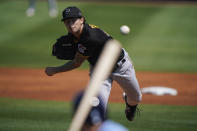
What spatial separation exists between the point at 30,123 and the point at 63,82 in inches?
217

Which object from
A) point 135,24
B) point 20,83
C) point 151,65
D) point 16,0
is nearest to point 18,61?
point 20,83

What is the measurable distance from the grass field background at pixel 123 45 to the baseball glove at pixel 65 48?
150cm

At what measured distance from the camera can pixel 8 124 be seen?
28.4 ft

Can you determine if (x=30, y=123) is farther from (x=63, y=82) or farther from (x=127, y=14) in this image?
(x=127, y=14)

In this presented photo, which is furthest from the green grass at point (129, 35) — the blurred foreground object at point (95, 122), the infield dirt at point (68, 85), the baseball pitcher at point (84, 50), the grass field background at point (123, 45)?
the blurred foreground object at point (95, 122)

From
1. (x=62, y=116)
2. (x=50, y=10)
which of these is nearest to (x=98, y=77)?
(x=62, y=116)

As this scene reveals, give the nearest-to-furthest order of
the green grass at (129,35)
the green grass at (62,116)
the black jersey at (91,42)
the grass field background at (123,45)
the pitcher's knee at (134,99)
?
1. the black jersey at (91,42)
2. the pitcher's knee at (134,99)
3. the green grass at (62,116)
4. the grass field background at (123,45)
5. the green grass at (129,35)

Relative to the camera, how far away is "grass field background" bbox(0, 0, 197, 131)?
9.27 meters

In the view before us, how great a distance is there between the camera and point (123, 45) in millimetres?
18594

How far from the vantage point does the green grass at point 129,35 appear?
17.0 meters

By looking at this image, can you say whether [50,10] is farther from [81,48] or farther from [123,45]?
[81,48]

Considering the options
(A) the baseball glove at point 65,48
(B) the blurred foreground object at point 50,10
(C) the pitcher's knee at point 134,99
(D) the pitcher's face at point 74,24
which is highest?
(D) the pitcher's face at point 74,24

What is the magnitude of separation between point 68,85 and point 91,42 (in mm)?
6861

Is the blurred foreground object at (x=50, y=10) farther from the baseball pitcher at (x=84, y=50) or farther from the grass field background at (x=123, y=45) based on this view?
the baseball pitcher at (x=84, y=50)
